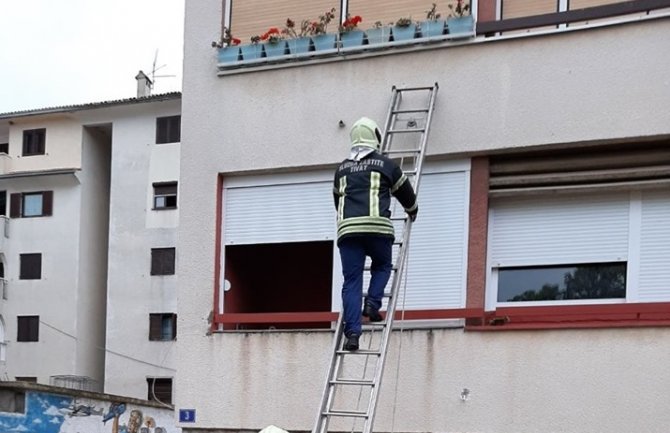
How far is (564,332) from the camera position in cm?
702

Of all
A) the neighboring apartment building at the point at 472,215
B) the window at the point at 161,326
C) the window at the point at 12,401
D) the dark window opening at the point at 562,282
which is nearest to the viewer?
the neighboring apartment building at the point at 472,215

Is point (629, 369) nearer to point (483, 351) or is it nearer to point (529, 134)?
point (483, 351)

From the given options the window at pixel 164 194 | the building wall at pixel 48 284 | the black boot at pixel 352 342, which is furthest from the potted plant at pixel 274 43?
the building wall at pixel 48 284

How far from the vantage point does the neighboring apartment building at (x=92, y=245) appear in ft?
110

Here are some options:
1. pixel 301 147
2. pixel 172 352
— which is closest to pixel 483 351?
pixel 301 147

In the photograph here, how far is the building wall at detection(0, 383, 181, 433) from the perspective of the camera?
1795cm

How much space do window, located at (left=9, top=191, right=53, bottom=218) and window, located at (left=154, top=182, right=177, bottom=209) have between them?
16.1ft

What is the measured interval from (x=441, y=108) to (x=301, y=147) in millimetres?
1332

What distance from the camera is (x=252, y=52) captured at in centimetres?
835

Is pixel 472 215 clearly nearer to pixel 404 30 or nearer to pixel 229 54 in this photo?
pixel 404 30

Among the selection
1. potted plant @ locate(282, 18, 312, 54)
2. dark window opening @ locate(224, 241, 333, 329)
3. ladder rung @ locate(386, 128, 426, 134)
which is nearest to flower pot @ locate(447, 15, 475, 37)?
ladder rung @ locate(386, 128, 426, 134)

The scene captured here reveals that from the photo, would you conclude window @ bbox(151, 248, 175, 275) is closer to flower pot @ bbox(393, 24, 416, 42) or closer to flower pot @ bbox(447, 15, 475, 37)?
flower pot @ bbox(393, 24, 416, 42)

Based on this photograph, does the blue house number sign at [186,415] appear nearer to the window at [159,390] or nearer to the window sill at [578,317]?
the window sill at [578,317]

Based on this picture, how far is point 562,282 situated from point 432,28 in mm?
2474
